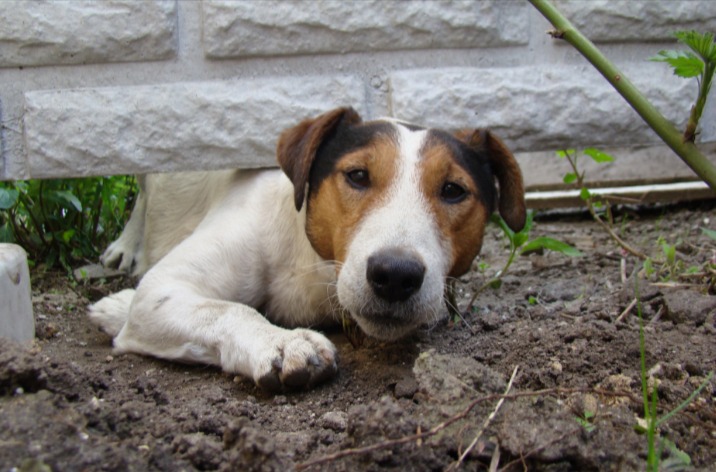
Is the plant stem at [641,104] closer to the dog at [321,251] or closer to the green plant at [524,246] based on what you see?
the dog at [321,251]

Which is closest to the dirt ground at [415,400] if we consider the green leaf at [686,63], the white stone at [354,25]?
the green leaf at [686,63]

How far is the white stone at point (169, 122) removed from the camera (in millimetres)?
3266

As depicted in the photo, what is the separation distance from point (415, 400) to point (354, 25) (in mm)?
1925

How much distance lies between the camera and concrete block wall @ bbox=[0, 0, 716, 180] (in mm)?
3232

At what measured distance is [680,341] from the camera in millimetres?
2365

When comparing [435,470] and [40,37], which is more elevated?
[40,37]

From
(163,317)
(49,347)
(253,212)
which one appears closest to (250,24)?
(253,212)

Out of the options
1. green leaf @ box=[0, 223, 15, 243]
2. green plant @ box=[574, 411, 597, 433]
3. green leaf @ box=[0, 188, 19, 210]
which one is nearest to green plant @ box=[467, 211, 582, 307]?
green plant @ box=[574, 411, 597, 433]

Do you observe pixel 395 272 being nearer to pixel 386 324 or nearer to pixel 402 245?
pixel 402 245

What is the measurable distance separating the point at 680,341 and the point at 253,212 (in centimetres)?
171

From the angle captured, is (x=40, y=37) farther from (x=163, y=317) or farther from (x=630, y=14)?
(x=630, y=14)

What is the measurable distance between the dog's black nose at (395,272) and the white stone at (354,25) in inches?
56.9

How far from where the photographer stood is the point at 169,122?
3.33 metres

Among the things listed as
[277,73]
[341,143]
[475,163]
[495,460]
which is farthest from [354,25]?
[495,460]
